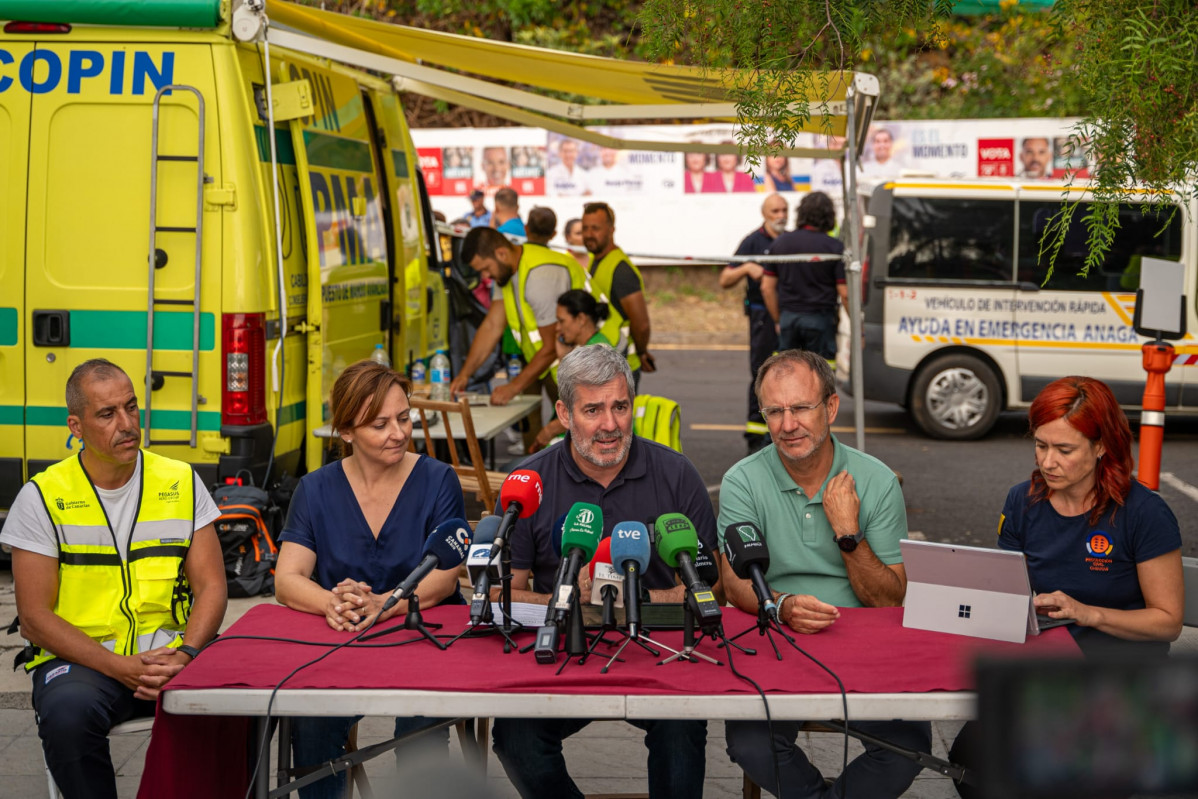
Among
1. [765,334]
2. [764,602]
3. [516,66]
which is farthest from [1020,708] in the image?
[765,334]

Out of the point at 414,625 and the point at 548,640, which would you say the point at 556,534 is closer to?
the point at 414,625

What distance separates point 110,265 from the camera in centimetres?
590

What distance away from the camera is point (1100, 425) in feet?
11.7

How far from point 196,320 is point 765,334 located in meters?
5.53

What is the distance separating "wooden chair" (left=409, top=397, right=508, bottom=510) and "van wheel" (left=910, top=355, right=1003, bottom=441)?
5066 mm

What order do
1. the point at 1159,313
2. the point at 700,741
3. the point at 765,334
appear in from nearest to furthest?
the point at 700,741 → the point at 1159,313 → the point at 765,334

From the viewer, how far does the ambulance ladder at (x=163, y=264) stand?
18.8ft

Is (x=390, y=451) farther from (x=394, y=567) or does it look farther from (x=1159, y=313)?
(x=1159, y=313)

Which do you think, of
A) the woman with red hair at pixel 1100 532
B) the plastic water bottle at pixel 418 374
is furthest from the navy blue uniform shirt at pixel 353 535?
the plastic water bottle at pixel 418 374

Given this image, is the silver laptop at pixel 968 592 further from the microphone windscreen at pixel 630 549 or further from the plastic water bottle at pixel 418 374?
the plastic water bottle at pixel 418 374

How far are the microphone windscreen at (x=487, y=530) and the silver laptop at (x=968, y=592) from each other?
98 centimetres

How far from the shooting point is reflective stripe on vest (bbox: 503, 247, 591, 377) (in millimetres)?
7547

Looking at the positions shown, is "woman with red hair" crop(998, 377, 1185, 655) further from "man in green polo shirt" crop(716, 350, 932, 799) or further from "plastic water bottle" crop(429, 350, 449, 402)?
"plastic water bottle" crop(429, 350, 449, 402)

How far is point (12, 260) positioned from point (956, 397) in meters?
7.54
